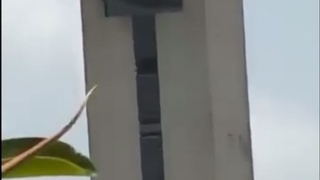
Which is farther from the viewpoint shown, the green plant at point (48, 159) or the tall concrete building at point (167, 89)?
the tall concrete building at point (167, 89)

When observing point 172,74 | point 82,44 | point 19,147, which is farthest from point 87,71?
point 19,147

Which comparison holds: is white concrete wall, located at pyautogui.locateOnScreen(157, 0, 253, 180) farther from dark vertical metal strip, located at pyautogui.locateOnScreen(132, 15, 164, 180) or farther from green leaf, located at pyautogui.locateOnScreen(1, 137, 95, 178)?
green leaf, located at pyautogui.locateOnScreen(1, 137, 95, 178)

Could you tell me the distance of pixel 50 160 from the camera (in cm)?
59

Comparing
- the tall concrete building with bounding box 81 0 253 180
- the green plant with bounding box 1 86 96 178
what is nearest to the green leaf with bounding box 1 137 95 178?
the green plant with bounding box 1 86 96 178

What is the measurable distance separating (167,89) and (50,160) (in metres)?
1.97

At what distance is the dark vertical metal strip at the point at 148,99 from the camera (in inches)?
97.6

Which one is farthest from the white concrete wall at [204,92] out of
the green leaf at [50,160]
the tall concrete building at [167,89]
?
the green leaf at [50,160]

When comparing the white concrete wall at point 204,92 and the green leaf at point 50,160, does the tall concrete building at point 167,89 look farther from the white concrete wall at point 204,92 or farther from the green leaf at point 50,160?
the green leaf at point 50,160

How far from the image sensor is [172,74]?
2.55 m

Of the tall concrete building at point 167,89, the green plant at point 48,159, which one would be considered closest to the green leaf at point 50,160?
the green plant at point 48,159

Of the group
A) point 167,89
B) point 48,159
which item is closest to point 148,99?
point 167,89

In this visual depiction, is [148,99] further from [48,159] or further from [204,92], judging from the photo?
[48,159]

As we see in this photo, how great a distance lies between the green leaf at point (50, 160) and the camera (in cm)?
58

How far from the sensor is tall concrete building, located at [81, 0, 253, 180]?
96.2 inches
